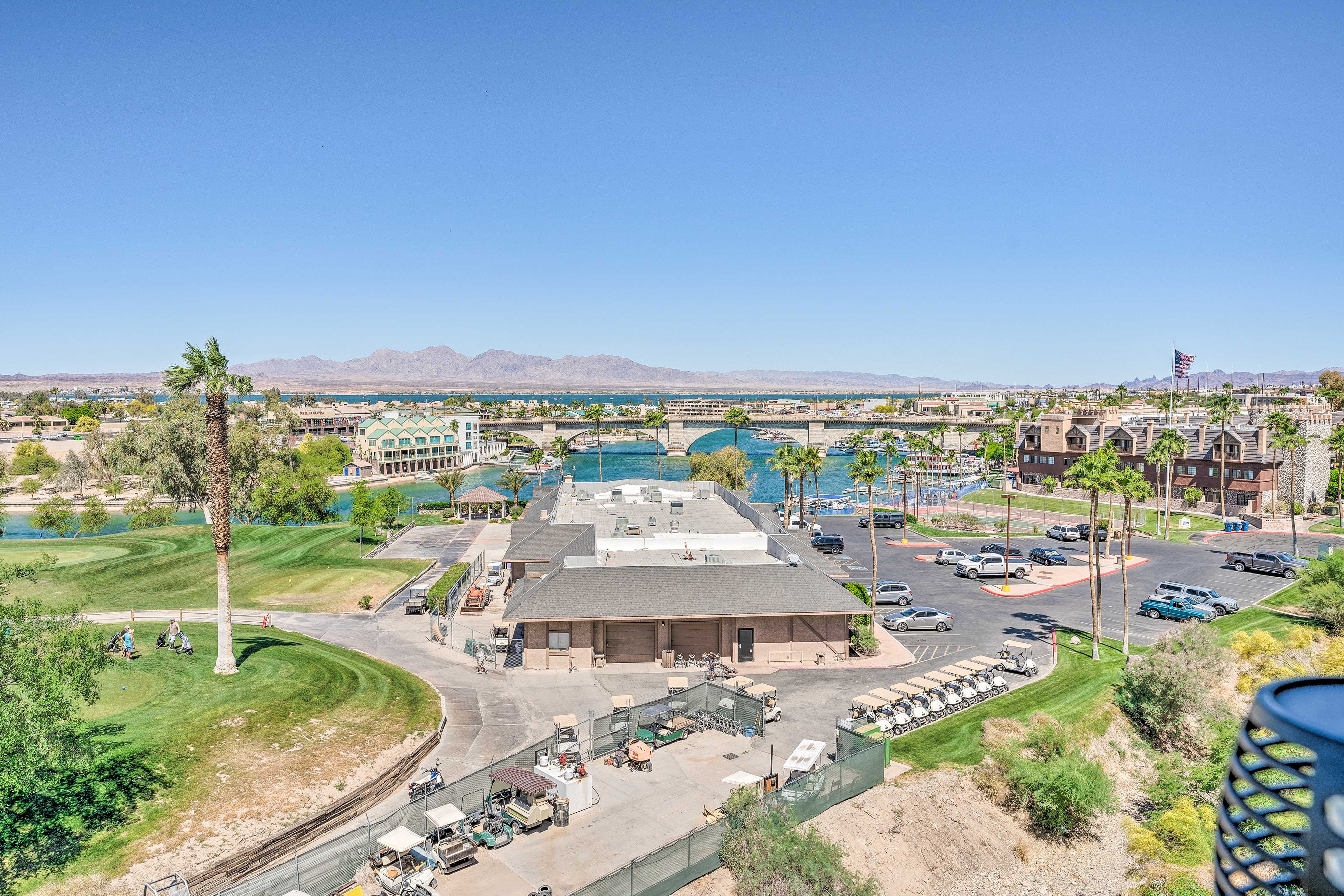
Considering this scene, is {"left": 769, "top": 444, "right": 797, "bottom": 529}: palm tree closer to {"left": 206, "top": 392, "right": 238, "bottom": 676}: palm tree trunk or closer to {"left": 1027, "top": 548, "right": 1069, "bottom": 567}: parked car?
{"left": 1027, "top": 548, "right": 1069, "bottom": 567}: parked car

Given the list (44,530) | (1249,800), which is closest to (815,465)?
(1249,800)

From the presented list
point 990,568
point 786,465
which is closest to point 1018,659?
point 990,568

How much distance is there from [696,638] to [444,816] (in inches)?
692

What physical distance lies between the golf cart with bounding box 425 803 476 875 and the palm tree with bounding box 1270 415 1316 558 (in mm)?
75259

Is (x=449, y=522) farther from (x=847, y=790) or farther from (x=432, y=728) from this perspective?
(x=847, y=790)

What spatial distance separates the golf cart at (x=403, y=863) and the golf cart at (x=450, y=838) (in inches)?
12.0

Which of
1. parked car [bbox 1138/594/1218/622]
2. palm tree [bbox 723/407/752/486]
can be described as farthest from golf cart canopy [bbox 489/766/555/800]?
palm tree [bbox 723/407/752/486]

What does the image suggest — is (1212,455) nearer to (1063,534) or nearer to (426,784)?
(1063,534)

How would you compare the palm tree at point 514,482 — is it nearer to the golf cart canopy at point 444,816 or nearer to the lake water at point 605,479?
the lake water at point 605,479

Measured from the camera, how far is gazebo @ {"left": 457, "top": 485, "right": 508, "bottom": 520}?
81.2 meters

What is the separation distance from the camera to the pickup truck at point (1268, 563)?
175ft

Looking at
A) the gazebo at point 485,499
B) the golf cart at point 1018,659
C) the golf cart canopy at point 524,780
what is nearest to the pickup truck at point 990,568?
the golf cart at point 1018,659

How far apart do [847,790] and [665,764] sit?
5992mm

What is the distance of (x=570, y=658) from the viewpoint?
36.5m
